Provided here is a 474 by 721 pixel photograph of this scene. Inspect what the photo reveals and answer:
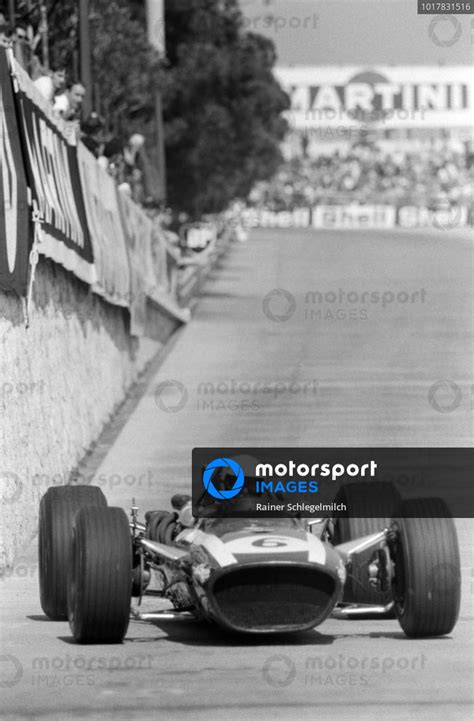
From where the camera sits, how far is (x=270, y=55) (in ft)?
169

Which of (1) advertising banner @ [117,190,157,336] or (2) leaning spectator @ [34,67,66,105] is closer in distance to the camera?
(2) leaning spectator @ [34,67,66,105]

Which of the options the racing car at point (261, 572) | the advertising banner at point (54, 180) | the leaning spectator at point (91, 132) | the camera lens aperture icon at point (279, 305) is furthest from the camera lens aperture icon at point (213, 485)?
the camera lens aperture icon at point (279, 305)

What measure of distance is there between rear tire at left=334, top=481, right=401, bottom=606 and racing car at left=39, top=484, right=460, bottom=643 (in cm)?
10

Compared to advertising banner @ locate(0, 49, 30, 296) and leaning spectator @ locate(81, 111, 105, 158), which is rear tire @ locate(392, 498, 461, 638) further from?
leaning spectator @ locate(81, 111, 105, 158)

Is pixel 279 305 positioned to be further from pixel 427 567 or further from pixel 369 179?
pixel 369 179

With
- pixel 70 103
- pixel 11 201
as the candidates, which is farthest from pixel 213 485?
pixel 70 103

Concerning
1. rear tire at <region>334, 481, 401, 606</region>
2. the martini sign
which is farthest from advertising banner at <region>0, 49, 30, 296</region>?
the martini sign

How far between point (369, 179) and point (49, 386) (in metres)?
85.3

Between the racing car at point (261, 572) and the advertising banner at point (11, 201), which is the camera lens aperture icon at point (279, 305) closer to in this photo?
the advertising banner at point (11, 201)

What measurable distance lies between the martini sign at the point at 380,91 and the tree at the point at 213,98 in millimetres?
30413

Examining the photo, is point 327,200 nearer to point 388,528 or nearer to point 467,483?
point 467,483

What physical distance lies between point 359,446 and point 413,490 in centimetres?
224

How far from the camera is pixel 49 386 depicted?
1423 cm

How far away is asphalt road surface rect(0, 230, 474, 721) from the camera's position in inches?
299
